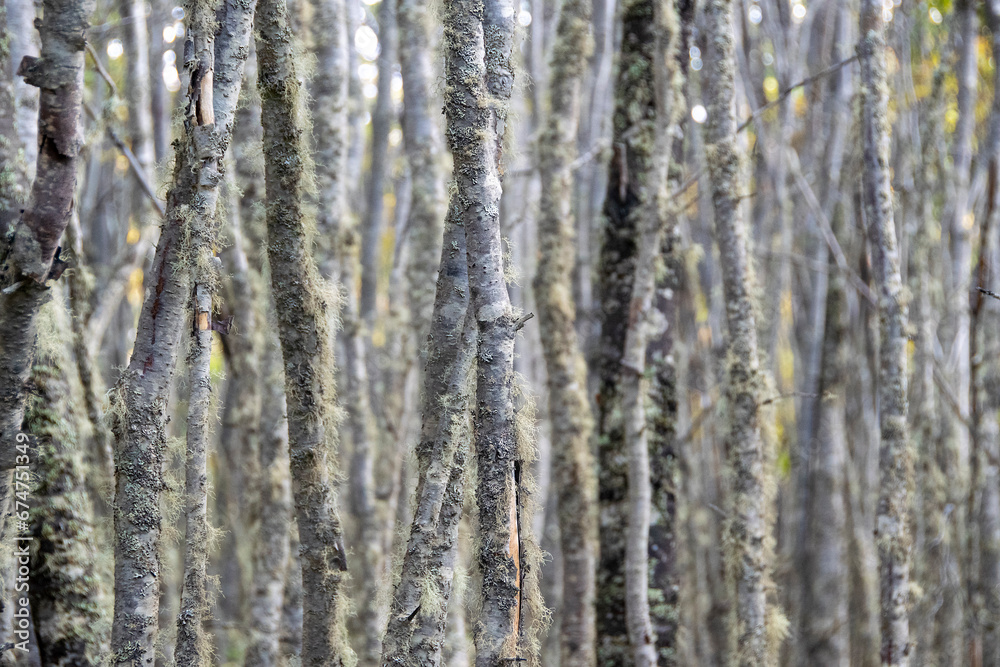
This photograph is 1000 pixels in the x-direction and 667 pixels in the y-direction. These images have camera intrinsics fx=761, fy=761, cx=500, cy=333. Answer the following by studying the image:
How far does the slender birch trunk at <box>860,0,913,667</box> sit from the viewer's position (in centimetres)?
264

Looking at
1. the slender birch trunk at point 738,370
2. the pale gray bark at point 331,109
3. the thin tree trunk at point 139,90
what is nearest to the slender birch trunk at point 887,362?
the slender birch trunk at point 738,370

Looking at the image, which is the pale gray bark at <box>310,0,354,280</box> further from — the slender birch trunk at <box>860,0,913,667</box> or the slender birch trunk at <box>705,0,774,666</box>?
the slender birch trunk at <box>860,0,913,667</box>

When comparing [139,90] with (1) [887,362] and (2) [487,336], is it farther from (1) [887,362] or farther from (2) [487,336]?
(1) [887,362]

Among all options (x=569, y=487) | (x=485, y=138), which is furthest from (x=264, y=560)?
(x=485, y=138)

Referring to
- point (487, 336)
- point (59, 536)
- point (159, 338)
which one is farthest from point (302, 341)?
point (59, 536)

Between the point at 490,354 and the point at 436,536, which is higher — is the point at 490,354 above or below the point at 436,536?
above

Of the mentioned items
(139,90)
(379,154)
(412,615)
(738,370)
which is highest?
(379,154)

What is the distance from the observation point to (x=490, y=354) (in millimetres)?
1579

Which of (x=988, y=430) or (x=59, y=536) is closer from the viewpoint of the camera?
(x=59, y=536)

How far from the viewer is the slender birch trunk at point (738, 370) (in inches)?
104

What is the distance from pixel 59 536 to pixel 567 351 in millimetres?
1912

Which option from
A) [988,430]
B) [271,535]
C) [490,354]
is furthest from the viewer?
[988,430]

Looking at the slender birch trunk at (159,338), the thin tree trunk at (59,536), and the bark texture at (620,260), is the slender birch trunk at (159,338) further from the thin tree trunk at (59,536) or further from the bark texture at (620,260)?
the bark texture at (620,260)

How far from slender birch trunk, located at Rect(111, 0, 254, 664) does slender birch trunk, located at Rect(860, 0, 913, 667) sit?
7.27ft
